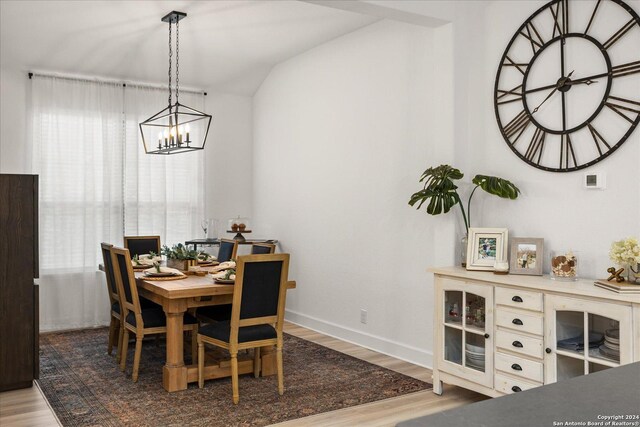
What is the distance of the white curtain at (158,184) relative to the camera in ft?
20.4

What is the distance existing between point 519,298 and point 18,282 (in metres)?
3.28

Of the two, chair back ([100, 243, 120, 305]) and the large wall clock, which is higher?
the large wall clock

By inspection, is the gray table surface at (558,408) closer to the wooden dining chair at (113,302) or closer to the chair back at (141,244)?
the wooden dining chair at (113,302)

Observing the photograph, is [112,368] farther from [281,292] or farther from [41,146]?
[41,146]

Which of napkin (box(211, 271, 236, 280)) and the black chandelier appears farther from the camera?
the black chandelier

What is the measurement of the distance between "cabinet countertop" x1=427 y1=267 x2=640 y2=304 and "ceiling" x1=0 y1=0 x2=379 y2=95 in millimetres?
2465

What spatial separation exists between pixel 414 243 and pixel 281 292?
1.31 meters

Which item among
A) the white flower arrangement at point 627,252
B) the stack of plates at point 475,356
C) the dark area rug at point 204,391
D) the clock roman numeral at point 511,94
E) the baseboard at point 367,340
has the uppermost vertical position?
the clock roman numeral at point 511,94

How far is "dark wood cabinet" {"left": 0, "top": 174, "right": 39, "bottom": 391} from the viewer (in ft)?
13.0

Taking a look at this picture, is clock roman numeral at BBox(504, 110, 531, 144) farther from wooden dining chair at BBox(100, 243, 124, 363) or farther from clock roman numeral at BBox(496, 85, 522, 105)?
wooden dining chair at BBox(100, 243, 124, 363)

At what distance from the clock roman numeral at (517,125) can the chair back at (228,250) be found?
105 inches

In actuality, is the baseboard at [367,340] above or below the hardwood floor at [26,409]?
above

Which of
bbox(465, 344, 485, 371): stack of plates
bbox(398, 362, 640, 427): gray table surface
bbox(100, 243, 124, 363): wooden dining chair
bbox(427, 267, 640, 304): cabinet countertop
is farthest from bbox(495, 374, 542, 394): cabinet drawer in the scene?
bbox(100, 243, 124, 363): wooden dining chair

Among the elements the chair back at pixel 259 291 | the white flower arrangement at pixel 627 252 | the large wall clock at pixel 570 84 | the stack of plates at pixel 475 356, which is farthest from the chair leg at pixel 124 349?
the white flower arrangement at pixel 627 252
